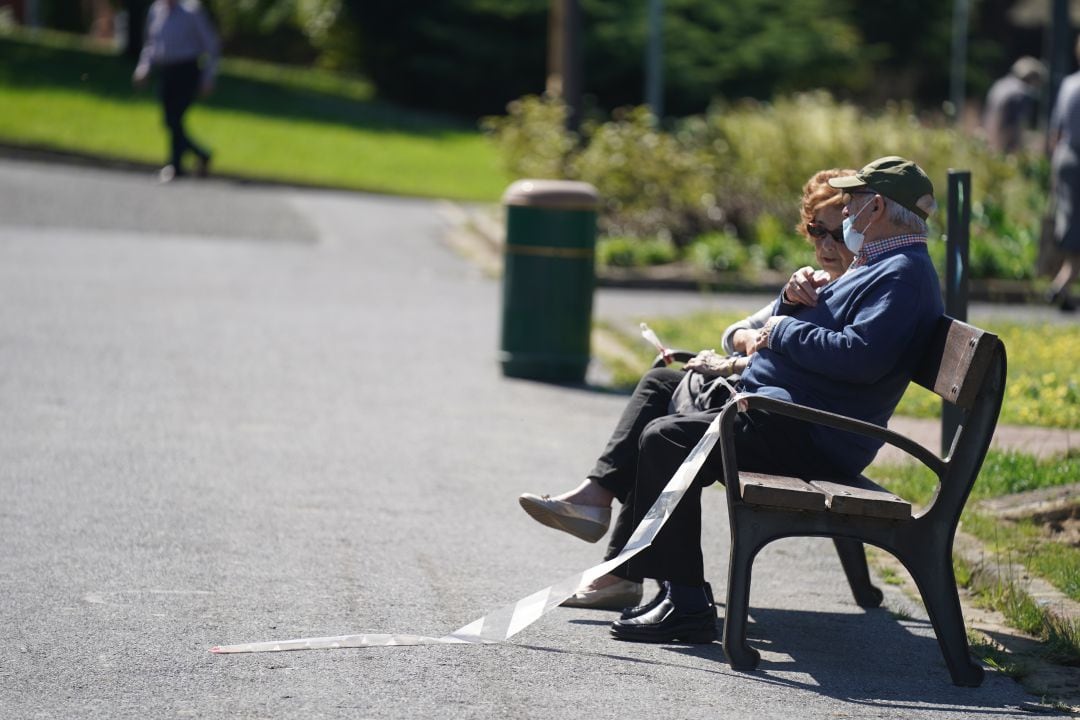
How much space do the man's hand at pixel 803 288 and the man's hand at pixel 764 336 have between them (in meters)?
0.08

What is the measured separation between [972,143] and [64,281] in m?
9.34

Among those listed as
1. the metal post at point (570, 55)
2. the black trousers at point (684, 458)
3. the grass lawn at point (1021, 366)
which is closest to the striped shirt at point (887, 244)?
the black trousers at point (684, 458)

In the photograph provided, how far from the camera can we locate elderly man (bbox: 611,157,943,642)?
4.79 meters

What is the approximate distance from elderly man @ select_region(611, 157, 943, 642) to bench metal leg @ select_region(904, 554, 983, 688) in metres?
0.40

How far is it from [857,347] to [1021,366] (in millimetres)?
5404

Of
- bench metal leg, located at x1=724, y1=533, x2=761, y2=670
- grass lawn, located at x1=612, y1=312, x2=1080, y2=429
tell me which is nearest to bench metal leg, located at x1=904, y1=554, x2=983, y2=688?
bench metal leg, located at x1=724, y1=533, x2=761, y2=670

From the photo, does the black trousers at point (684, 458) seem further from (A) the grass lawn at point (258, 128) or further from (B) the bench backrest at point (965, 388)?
(A) the grass lawn at point (258, 128)

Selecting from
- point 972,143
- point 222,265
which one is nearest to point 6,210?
point 222,265

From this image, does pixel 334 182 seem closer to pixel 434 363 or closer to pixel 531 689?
pixel 434 363

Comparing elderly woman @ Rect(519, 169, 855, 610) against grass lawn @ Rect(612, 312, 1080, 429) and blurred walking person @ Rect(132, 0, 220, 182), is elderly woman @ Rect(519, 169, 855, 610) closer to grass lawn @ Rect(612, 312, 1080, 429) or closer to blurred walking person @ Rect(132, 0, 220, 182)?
grass lawn @ Rect(612, 312, 1080, 429)

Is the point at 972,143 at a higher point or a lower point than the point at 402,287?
higher

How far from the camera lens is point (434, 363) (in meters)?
10.1

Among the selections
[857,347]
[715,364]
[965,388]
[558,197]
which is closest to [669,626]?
[715,364]

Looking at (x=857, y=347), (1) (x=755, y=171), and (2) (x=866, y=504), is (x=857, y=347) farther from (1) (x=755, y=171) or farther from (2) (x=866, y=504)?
(1) (x=755, y=171)
